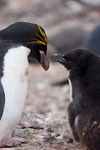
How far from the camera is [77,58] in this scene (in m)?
4.64

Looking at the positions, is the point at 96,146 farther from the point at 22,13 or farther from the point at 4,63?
the point at 22,13

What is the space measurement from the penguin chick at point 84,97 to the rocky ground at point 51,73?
0.29 meters

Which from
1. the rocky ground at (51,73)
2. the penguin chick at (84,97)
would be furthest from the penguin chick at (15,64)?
the penguin chick at (84,97)

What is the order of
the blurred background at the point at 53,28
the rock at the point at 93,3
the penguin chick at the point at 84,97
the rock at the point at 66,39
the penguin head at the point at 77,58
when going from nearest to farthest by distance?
the penguin chick at the point at 84,97
the penguin head at the point at 77,58
the blurred background at the point at 53,28
the rock at the point at 66,39
the rock at the point at 93,3

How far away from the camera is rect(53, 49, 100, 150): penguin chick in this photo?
13.3ft

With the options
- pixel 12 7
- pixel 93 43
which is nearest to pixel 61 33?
pixel 93 43

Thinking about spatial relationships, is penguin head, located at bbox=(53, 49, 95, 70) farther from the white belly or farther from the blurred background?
the blurred background

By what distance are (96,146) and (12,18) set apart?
691 inches

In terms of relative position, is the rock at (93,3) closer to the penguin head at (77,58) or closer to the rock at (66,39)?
the rock at (66,39)

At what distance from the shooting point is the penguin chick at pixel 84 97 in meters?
4.06

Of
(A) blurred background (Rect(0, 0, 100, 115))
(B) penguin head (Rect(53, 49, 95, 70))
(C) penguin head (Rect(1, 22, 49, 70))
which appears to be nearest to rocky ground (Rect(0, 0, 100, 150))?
(A) blurred background (Rect(0, 0, 100, 115))

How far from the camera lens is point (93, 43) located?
38.3 feet

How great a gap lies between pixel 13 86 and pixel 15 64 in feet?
0.74

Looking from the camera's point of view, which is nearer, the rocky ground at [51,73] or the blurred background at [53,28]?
the rocky ground at [51,73]
